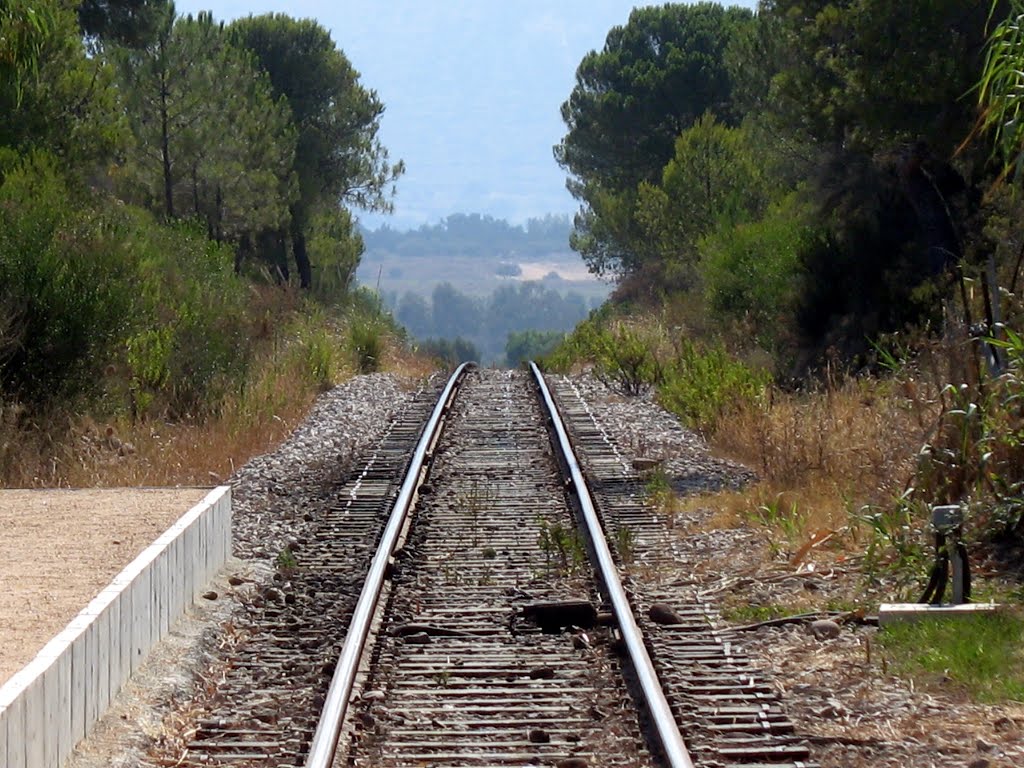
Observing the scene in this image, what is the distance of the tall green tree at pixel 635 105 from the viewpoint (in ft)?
154

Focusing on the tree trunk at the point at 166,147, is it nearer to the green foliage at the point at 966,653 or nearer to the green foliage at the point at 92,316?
the green foliage at the point at 92,316

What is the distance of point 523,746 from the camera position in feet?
19.2

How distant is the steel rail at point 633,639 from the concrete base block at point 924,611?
1292mm

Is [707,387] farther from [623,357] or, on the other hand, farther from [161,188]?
[161,188]

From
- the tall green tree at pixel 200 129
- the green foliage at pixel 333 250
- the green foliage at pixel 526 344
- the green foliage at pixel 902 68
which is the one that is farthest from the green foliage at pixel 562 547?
the green foliage at pixel 526 344

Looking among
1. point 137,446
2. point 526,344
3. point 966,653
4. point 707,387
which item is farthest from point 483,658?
point 526,344

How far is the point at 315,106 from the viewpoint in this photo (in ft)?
148

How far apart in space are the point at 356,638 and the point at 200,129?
88.4 feet

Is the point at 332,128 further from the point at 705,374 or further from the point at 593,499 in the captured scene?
the point at 593,499

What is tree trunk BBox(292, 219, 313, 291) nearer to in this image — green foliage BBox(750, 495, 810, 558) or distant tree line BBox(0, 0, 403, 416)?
distant tree line BBox(0, 0, 403, 416)

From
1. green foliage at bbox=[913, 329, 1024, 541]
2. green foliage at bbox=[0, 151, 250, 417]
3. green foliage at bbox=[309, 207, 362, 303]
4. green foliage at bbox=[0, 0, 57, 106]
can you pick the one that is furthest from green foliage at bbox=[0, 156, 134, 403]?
green foliage at bbox=[309, 207, 362, 303]

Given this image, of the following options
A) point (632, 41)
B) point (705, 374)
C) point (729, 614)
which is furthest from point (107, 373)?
point (632, 41)

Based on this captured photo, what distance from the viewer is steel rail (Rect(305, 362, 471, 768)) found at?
561 cm

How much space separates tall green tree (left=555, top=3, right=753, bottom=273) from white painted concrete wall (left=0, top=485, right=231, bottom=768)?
120 feet
